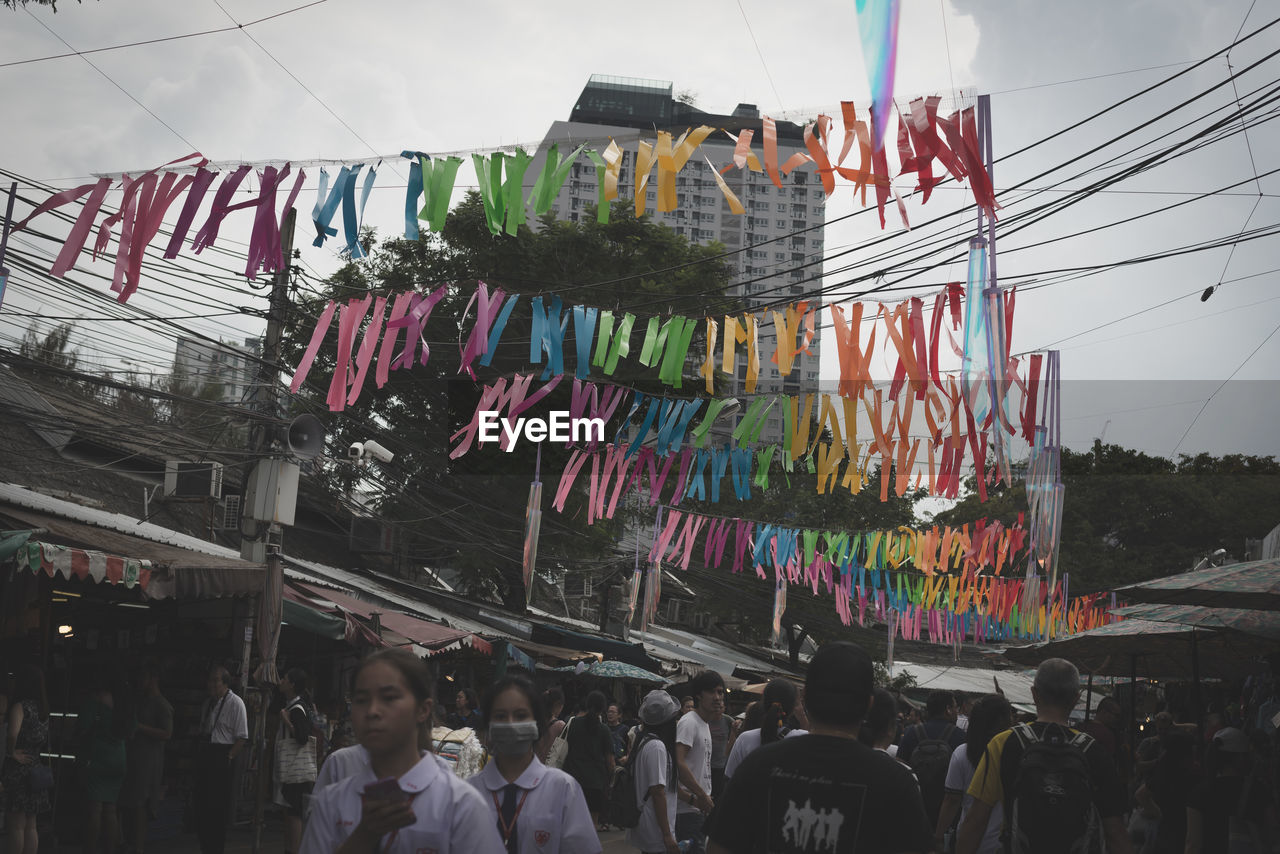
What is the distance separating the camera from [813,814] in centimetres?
276

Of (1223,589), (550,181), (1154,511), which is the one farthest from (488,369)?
(1154,511)

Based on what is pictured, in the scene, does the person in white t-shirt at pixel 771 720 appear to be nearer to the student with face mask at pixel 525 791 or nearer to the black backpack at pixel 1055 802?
the black backpack at pixel 1055 802

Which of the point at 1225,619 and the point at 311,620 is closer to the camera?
the point at 1225,619

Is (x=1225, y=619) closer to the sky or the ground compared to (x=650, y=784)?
closer to the sky

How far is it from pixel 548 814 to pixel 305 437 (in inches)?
362

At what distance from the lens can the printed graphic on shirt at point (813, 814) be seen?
2.72 metres

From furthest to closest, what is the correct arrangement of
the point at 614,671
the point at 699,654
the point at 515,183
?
1. the point at 699,654
2. the point at 614,671
3. the point at 515,183

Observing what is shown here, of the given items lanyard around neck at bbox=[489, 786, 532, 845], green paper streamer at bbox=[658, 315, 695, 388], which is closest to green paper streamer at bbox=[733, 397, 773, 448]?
green paper streamer at bbox=[658, 315, 695, 388]

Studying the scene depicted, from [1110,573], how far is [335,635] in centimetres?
2416

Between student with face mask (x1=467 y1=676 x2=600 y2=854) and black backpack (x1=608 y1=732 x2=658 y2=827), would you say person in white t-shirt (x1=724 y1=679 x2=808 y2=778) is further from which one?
student with face mask (x1=467 y1=676 x2=600 y2=854)

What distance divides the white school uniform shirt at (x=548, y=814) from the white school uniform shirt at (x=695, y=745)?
280 cm

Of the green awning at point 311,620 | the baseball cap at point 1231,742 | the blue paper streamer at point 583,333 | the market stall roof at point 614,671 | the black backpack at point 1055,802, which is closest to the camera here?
the black backpack at point 1055,802

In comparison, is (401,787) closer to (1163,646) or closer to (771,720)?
(771,720)

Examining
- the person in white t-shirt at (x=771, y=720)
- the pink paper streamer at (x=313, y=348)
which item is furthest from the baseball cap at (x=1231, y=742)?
the pink paper streamer at (x=313, y=348)
